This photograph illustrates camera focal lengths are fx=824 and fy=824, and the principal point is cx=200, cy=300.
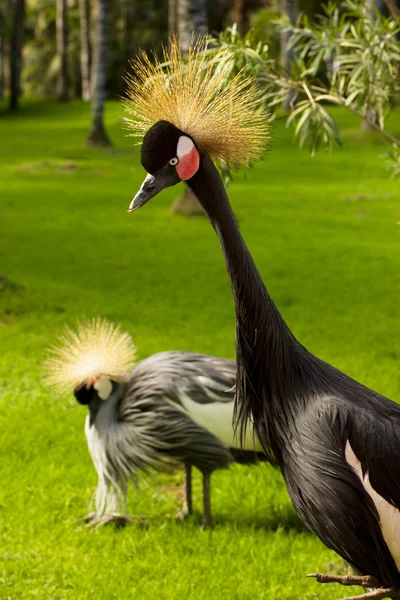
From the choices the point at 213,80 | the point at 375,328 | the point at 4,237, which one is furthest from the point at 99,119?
the point at 213,80

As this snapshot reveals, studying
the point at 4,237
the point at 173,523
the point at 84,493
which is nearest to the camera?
the point at 173,523

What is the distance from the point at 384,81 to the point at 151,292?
3965mm

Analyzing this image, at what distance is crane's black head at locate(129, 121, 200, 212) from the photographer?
2.43m

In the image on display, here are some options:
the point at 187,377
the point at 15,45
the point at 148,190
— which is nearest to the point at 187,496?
the point at 187,377

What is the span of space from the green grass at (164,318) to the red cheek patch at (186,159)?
6.90 feet

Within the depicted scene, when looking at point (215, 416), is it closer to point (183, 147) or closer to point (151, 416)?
point (151, 416)

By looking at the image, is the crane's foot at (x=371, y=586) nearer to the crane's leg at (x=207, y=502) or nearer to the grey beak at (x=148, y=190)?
the grey beak at (x=148, y=190)

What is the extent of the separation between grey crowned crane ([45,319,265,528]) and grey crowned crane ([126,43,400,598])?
1.41 meters

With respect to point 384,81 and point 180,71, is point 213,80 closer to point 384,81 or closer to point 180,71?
point 180,71

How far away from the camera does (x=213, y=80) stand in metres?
2.54

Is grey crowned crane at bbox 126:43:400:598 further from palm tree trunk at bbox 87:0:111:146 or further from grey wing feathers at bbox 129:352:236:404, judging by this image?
palm tree trunk at bbox 87:0:111:146

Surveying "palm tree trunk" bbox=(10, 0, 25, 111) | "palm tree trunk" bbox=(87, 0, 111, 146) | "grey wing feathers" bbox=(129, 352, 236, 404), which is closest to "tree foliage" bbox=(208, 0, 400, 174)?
"grey wing feathers" bbox=(129, 352, 236, 404)

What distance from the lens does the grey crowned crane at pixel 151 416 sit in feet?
13.8

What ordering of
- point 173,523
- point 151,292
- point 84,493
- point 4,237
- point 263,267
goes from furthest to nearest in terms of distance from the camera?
1. point 4,237
2. point 263,267
3. point 151,292
4. point 84,493
5. point 173,523
